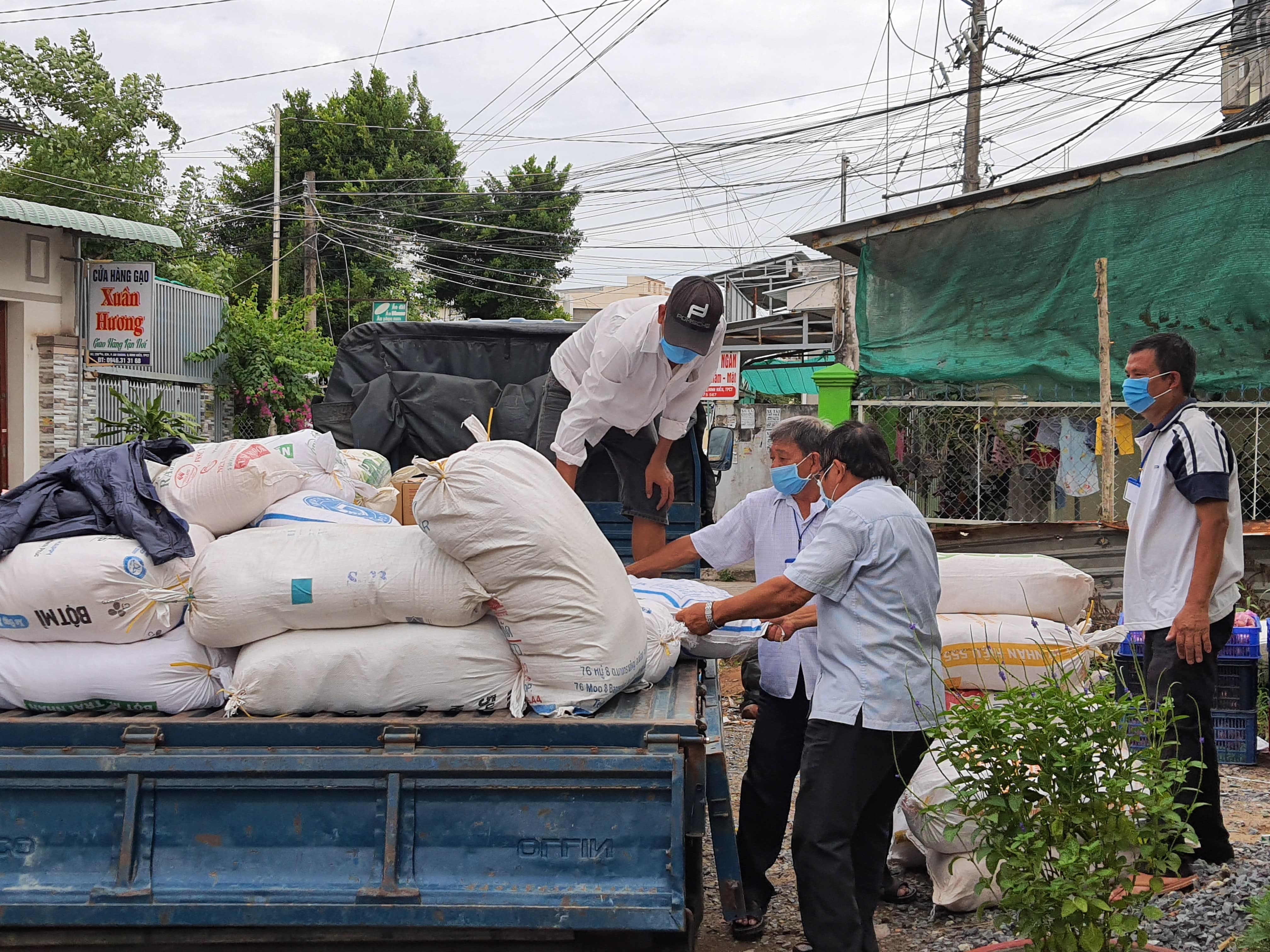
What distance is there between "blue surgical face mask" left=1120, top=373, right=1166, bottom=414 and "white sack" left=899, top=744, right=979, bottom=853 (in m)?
1.42

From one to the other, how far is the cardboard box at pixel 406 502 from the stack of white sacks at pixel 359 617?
1831 millimetres

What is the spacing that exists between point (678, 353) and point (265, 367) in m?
12.1

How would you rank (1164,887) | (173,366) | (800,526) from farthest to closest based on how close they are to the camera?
(173,366)
(800,526)
(1164,887)

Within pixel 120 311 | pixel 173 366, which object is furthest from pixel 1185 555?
pixel 173 366

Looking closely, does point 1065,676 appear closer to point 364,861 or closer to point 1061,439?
point 364,861

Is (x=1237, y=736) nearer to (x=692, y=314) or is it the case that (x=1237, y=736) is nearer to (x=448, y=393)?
(x=692, y=314)

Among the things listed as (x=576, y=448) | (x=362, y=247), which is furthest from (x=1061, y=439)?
(x=362, y=247)

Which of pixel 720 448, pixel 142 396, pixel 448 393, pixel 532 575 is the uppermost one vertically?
pixel 142 396

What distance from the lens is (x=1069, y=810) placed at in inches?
95.6

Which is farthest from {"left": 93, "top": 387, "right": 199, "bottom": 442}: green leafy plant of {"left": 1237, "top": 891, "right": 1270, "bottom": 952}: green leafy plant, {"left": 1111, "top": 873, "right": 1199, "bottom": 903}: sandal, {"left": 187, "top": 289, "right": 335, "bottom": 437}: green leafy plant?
{"left": 1237, "top": 891, "right": 1270, "bottom": 952}: green leafy plant

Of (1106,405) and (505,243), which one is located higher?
(505,243)

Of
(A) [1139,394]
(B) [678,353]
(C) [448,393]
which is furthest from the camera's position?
(C) [448,393]

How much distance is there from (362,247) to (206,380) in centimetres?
989

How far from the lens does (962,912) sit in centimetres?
355
